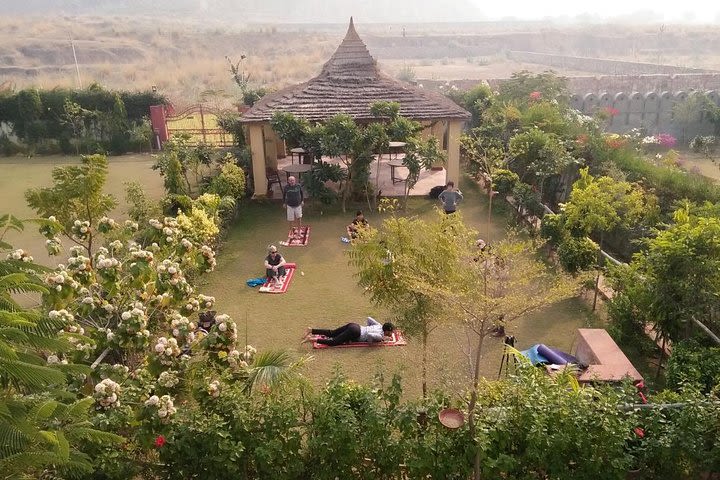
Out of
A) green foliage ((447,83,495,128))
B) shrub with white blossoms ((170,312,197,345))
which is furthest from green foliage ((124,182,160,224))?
green foliage ((447,83,495,128))

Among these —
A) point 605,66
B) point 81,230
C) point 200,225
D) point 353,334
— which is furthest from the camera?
point 605,66

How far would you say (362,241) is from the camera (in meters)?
7.56

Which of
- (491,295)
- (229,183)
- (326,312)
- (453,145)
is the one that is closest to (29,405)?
(491,295)

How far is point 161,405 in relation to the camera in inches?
219

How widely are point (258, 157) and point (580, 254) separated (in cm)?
998

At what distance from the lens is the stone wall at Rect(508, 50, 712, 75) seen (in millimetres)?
45456

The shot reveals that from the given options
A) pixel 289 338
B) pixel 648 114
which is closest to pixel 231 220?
pixel 289 338

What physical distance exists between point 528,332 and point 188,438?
21.0 feet

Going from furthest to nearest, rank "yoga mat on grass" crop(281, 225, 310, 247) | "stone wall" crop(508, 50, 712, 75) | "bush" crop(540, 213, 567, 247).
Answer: "stone wall" crop(508, 50, 712, 75) → "yoga mat on grass" crop(281, 225, 310, 247) → "bush" crop(540, 213, 567, 247)

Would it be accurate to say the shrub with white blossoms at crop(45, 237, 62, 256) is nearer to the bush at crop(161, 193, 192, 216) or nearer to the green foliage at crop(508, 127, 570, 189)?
the bush at crop(161, 193, 192, 216)

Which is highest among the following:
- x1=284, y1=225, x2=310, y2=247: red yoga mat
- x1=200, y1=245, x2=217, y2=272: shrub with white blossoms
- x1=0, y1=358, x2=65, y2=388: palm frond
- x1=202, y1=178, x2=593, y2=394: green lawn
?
x1=0, y1=358, x2=65, y2=388: palm frond

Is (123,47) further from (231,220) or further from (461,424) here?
(461,424)

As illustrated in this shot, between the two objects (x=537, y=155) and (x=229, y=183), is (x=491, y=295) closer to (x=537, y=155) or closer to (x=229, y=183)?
(x=229, y=183)

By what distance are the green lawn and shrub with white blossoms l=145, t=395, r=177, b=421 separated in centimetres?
194
